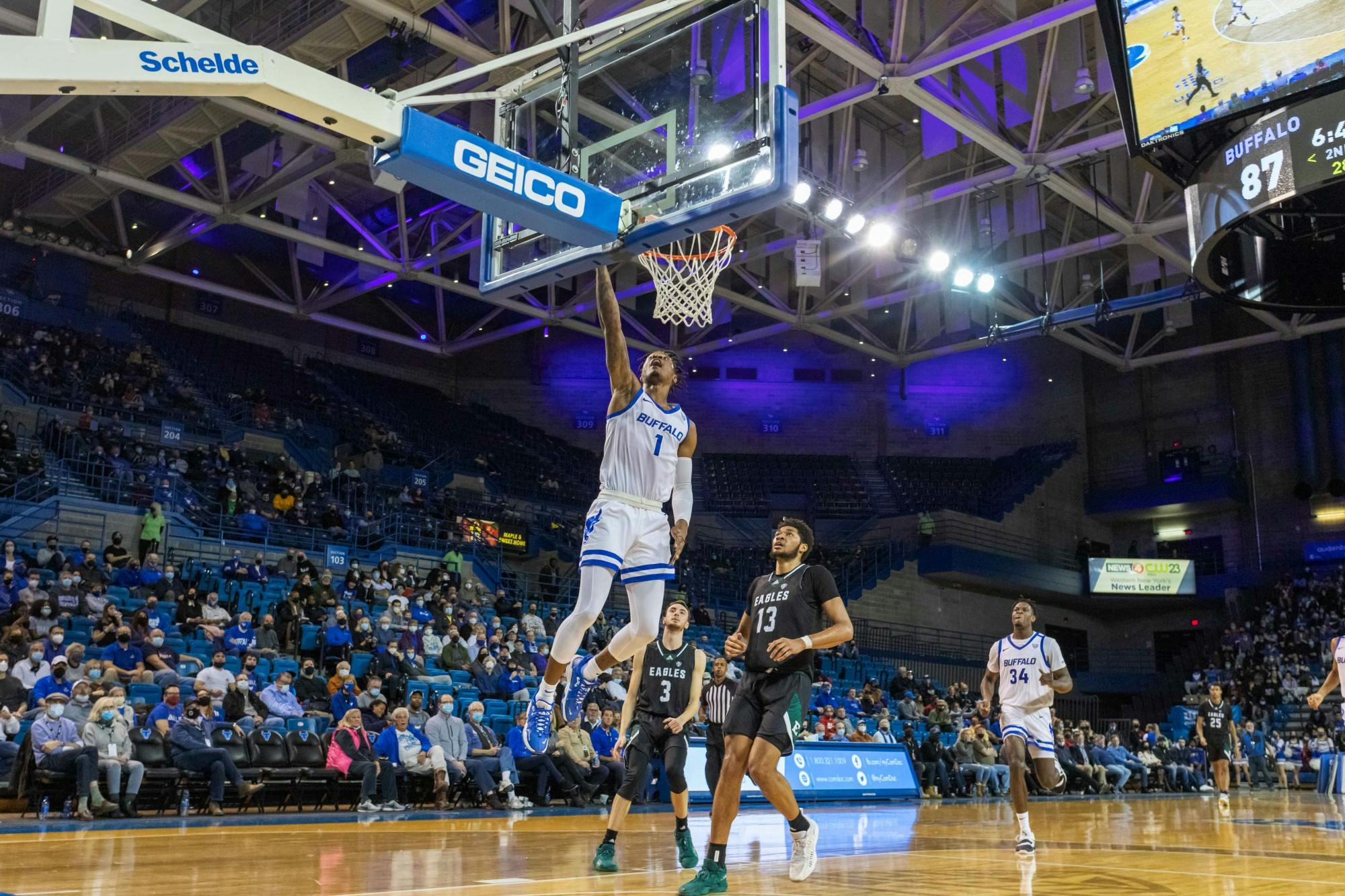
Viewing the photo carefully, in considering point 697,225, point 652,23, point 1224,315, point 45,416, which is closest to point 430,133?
point 697,225

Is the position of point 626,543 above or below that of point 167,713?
above

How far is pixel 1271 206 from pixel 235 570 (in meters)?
15.7

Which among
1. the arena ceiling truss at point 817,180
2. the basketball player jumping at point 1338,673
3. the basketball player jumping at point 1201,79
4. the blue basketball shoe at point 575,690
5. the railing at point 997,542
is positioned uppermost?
the arena ceiling truss at point 817,180

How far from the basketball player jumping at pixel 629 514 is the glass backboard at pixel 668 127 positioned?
0.90 m

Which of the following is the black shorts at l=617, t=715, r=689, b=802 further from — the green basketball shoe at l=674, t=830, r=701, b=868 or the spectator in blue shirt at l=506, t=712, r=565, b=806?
the spectator in blue shirt at l=506, t=712, r=565, b=806

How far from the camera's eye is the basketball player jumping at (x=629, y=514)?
6.80m

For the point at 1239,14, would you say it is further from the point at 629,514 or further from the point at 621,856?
the point at 621,856

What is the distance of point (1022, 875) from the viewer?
6887mm

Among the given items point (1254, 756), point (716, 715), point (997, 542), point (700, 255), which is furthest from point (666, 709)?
point (997, 542)

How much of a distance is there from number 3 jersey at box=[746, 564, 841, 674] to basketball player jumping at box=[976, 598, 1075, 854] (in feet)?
11.1

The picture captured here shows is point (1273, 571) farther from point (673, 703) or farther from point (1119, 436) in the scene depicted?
point (673, 703)

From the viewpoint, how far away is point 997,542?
34.9 metres

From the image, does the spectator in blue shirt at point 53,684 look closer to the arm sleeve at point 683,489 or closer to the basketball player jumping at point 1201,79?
the arm sleeve at point 683,489

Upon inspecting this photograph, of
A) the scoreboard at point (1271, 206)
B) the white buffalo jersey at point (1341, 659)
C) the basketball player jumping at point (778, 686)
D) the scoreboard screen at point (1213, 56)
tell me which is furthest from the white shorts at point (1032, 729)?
the scoreboard screen at point (1213, 56)
